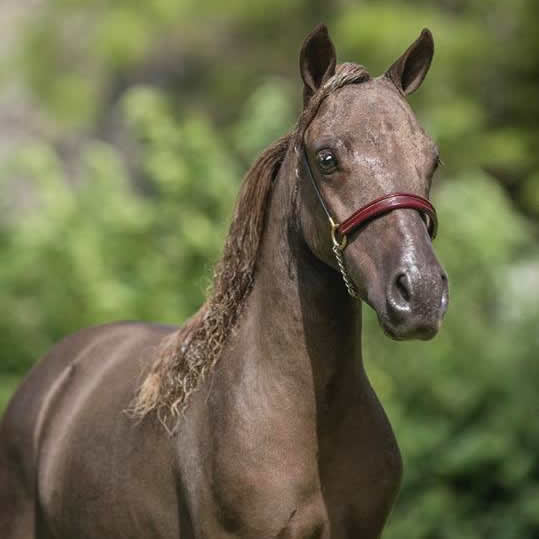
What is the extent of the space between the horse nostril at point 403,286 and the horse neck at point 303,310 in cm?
46

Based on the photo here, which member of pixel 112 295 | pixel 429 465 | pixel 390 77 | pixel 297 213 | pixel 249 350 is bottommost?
pixel 429 465

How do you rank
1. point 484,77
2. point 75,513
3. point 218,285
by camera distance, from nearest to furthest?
point 218,285
point 75,513
point 484,77

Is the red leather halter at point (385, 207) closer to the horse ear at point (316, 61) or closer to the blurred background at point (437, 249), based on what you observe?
the horse ear at point (316, 61)

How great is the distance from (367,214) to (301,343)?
0.49 metres

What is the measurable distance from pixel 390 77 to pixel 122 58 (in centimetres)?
1106

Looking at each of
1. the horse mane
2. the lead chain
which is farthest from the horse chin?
the horse mane

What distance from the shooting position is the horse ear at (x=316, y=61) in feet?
9.28

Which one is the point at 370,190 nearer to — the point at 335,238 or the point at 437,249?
the point at 335,238

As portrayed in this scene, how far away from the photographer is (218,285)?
10.4ft

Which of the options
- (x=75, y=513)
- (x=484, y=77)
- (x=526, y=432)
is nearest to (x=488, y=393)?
(x=526, y=432)

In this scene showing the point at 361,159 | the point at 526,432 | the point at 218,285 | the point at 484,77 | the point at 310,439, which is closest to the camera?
the point at 361,159

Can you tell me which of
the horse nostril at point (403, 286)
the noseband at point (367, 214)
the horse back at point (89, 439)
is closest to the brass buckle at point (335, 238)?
the noseband at point (367, 214)

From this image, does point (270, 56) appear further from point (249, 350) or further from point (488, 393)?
point (249, 350)

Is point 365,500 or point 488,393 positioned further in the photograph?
point 488,393
